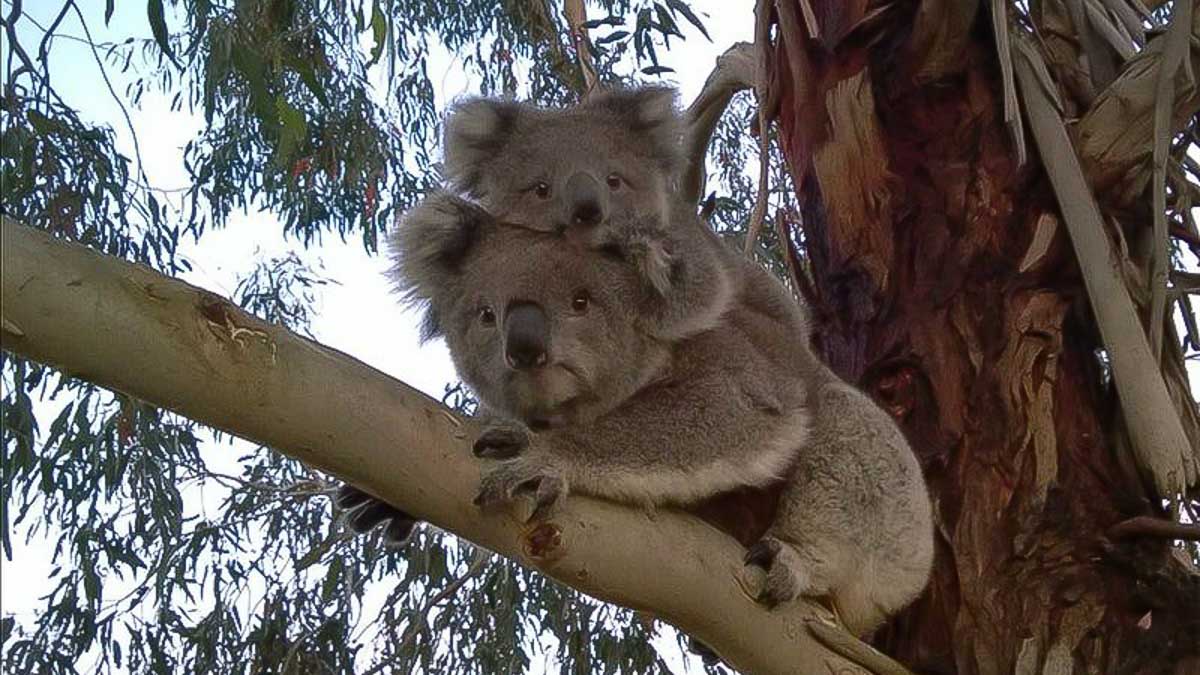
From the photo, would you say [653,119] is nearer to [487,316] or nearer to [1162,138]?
[487,316]

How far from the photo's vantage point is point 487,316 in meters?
2.22

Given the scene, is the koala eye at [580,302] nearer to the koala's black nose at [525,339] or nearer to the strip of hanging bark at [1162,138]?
the koala's black nose at [525,339]

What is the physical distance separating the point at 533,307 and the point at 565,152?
0.77 metres

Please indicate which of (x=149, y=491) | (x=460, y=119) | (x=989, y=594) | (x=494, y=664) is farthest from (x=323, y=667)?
(x=989, y=594)

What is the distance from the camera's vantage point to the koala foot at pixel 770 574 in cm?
192

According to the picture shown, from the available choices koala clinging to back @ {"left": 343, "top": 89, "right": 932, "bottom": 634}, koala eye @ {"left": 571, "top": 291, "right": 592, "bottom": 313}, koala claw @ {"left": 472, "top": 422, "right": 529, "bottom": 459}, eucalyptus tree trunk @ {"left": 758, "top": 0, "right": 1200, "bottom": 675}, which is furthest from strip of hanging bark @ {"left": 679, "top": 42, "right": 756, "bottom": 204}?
koala claw @ {"left": 472, "top": 422, "right": 529, "bottom": 459}

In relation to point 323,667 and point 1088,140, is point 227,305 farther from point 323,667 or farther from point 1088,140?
point 323,667

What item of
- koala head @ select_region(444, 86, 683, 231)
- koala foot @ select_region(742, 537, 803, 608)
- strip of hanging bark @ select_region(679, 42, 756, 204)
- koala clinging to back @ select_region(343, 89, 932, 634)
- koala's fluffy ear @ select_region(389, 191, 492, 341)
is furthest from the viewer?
strip of hanging bark @ select_region(679, 42, 756, 204)

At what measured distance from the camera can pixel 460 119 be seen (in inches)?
114

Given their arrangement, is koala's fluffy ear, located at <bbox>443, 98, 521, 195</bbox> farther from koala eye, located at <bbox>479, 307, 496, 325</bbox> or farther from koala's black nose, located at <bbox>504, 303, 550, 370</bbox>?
koala's black nose, located at <bbox>504, 303, 550, 370</bbox>

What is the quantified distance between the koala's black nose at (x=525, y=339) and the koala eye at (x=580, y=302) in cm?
10

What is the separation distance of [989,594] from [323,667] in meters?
2.05

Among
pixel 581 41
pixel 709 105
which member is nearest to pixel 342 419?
pixel 709 105

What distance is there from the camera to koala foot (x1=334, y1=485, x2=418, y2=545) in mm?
1942
